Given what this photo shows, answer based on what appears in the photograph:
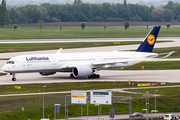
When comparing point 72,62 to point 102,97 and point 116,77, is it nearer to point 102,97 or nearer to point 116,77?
point 116,77

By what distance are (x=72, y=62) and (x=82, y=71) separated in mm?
3871

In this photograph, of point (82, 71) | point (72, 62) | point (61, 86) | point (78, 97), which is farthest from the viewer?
point (72, 62)

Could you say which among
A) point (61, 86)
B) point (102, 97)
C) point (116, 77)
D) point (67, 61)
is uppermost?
point (67, 61)

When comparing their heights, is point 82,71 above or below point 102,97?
above

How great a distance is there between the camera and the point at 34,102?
191 ft

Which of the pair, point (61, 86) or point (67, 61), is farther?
point (67, 61)

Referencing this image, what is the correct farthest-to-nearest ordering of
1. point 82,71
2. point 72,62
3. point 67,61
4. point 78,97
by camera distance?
point 72,62 → point 67,61 → point 82,71 → point 78,97

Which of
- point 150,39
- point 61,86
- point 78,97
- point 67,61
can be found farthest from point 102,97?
point 150,39

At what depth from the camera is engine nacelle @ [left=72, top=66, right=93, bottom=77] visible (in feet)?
262

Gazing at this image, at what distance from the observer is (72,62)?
82.6 metres

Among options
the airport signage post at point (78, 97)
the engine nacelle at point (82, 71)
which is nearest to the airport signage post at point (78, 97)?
the airport signage post at point (78, 97)

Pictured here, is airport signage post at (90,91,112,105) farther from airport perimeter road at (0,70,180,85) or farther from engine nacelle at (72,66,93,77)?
airport perimeter road at (0,70,180,85)

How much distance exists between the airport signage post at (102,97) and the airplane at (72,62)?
2882cm

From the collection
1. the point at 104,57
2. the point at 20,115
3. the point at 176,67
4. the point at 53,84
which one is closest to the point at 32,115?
the point at 20,115
